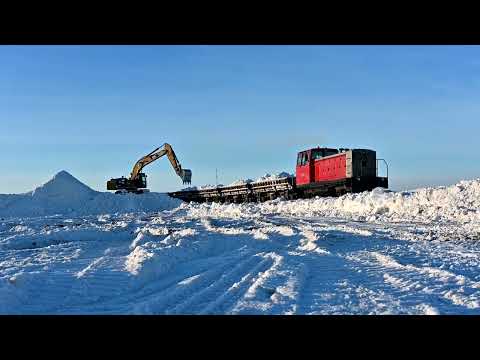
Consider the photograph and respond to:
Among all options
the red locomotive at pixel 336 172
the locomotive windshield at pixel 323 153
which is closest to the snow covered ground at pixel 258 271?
the red locomotive at pixel 336 172

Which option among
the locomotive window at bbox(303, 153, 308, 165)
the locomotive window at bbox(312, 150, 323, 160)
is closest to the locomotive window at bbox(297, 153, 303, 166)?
the locomotive window at bbox(303, 153, 308, 165)

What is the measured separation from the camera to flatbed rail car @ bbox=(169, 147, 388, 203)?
25578 millimetres

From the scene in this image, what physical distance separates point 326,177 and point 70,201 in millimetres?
23752

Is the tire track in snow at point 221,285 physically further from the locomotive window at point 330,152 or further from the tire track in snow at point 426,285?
the locomotive window at point 330,152

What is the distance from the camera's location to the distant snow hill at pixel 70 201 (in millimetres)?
36656

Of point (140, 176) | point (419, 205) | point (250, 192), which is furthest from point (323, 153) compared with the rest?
point (140, 176)

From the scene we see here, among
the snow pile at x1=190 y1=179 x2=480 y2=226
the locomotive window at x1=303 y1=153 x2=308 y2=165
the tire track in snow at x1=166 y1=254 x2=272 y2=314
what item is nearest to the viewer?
the tire track in snow at x1=166 y1=254 x2=272 y2=314

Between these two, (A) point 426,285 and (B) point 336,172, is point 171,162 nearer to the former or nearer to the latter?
(B) point 336,172

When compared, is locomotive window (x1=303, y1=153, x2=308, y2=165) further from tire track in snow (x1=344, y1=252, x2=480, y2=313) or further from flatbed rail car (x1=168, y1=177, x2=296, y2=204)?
tire track in snow (x1=344, y1=252, x2=480, y2=313)

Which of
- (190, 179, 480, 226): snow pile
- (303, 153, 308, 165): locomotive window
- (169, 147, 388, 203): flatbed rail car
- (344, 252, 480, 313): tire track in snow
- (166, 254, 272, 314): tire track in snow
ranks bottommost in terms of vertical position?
(166, 254, 272, 314): tire track in snow

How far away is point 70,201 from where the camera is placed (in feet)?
130
